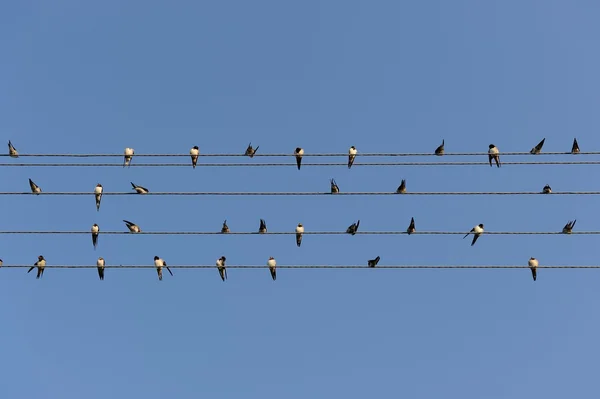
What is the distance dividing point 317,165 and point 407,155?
48.9 inches

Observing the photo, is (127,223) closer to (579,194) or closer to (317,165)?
(317,165)

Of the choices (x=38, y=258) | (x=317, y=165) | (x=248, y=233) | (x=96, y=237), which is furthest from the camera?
(x=38, y=258)

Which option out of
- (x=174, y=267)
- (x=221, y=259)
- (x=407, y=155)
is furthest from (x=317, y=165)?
(x=221, y=259)

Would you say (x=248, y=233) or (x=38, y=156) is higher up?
(x=38, y=156)

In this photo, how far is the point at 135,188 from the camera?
19797 millimetres

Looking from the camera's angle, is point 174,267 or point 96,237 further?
point 96,237

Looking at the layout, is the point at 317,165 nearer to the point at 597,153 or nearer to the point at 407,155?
the point at 407,155

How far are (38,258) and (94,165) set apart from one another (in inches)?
260

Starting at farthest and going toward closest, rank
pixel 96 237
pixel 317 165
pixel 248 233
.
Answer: pixel 96 237, pixel 317 165, pixel 248 233

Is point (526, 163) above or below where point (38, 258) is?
above

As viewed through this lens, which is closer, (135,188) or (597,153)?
(597,153)

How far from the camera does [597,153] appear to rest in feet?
47.1

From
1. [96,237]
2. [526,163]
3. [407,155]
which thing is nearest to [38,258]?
[96,237]

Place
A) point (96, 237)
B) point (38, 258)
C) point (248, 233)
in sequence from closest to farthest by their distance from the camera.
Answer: point (248, 233) → point (96, 237) → point (38, 258)
